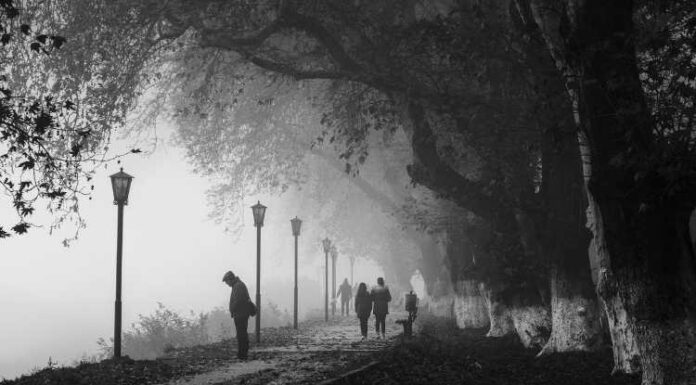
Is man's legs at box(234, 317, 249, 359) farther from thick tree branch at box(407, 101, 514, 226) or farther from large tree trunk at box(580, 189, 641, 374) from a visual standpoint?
large tree trunk at box(580, 189, 641, 374)

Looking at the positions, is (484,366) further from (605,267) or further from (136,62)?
(136,62)

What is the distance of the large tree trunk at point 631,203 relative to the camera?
9.30 meters

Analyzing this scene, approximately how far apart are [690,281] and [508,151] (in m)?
5.82

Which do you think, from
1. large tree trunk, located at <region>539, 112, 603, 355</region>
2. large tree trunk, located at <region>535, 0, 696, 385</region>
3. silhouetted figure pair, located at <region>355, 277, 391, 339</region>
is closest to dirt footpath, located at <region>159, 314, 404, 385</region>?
silhouetted figure pair, located at <region>355, 277, 391, 339</region>

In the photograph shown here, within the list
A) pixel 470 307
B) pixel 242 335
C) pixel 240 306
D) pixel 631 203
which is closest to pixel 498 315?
pixel 470 307

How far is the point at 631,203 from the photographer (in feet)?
31.3

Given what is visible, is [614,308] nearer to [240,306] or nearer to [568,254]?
[568,254]

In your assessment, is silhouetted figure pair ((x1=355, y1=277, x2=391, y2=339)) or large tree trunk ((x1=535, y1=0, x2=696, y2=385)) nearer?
large tree trunk ((x1=535, y1=0, x2=696, y2=385))

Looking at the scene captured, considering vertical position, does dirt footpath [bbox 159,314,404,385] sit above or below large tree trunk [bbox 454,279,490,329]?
below

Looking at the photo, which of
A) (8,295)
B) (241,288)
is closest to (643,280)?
(241,288)

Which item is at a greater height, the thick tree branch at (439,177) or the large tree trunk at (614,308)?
the thick tree branch at (439,177)

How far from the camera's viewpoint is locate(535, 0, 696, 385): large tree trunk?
930 centimetres

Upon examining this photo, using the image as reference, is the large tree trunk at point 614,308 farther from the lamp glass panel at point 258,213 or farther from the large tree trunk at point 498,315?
the lamp glass panel at point 258,213

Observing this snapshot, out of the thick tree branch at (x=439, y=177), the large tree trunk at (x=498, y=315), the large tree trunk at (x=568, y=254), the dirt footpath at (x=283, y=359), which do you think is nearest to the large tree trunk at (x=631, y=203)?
the large tree trunk at (x=568, y=254)
